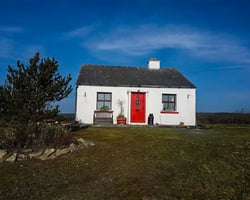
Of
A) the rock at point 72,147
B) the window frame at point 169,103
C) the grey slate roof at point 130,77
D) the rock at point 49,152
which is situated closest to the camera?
the rock at point 49,152

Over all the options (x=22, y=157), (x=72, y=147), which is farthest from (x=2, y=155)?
(x=72, y=147)

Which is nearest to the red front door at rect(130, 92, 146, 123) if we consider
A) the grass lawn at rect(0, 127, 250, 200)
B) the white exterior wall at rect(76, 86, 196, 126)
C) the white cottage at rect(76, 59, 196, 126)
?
the white cottage at rect(76, 59, 196, 126)

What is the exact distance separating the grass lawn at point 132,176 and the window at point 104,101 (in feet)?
30.8

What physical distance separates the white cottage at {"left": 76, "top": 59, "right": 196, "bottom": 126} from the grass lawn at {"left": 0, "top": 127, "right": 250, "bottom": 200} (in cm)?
926

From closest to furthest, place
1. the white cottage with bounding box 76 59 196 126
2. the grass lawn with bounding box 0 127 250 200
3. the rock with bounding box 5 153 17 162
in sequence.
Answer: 1. the grass lawn with bounding box 0 127 250 200
2. the rock with bounding box 5 153 17 162
3. the white cottage with bounding box 76 59 196 126

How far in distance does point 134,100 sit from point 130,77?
7.16 ft

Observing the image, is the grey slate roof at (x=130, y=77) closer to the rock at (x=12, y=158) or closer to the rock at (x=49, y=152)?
the rock at (x=49, y=152)

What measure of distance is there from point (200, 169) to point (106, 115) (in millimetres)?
11086

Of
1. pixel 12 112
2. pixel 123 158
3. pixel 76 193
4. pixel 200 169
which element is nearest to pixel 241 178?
pixel 200 169

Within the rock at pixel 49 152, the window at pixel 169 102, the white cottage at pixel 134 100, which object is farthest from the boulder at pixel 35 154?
the window at pixel 169 102

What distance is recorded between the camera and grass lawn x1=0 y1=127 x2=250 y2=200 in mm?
3221

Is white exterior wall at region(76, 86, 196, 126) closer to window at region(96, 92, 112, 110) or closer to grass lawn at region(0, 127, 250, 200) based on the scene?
window at region(96, 92, 112, 110)

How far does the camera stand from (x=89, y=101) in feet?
49.1

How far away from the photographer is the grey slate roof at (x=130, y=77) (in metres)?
15.6
